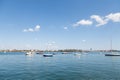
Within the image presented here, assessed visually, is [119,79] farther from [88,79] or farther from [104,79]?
[88,79]

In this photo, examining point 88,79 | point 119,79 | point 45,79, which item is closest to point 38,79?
point 45,79

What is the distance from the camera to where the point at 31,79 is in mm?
35125

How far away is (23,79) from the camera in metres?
35.1

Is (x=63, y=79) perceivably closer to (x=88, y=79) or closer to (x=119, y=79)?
(x=88, y=79)

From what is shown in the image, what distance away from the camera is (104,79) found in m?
34.3

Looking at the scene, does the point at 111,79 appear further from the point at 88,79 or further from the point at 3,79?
the point at 3,79

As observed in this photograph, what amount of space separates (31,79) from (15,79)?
3.86 meters

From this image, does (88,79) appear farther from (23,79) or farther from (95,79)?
(23,79)

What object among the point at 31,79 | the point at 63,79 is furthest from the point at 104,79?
the point at 31,79

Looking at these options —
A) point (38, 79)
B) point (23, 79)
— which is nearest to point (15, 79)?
point (23, 79)

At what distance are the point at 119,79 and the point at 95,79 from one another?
5630 mm

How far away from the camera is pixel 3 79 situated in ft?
115

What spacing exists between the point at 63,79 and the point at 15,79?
450 inches

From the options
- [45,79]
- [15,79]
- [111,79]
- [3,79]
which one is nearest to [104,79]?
[111,79]
